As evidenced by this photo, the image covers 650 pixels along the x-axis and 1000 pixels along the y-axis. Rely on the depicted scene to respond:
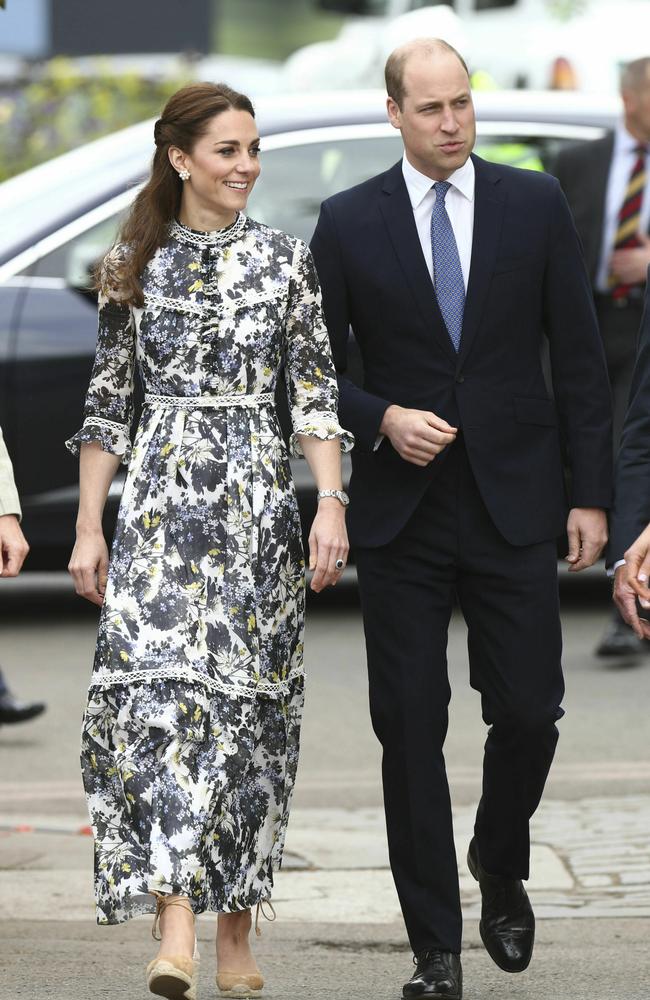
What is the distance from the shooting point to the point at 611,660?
28.3 ft

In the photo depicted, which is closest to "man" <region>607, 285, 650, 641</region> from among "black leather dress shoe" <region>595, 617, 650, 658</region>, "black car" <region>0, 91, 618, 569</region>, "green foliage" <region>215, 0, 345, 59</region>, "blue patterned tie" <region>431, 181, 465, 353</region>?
"blue patterned tie" <region>431, 181, 465, 353</region>

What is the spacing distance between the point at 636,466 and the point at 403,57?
1097mm

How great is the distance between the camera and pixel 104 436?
15.7ft

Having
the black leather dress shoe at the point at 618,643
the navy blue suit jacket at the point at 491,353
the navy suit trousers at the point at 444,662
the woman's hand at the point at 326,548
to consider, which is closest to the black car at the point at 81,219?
the black leather dress shoe at the point at 618,643

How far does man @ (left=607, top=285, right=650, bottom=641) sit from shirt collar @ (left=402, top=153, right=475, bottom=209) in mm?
517

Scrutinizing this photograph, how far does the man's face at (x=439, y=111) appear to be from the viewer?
4.80 metres

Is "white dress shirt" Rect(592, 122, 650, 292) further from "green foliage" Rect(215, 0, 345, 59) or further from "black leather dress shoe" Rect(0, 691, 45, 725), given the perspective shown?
"green foliage" Rect(215, 0, 345, 59)

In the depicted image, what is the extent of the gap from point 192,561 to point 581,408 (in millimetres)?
956

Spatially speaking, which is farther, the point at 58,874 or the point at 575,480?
the point at 58,874

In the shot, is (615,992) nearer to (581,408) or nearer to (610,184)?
(581,408)

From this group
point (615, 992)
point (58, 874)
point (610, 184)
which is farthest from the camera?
point (610, 184)

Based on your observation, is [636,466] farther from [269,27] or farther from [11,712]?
[269,27]

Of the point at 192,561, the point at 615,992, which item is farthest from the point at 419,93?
the point at 615,992

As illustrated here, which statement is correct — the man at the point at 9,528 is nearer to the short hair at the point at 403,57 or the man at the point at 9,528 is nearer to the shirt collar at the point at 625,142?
the short hair at the point at 403,57
